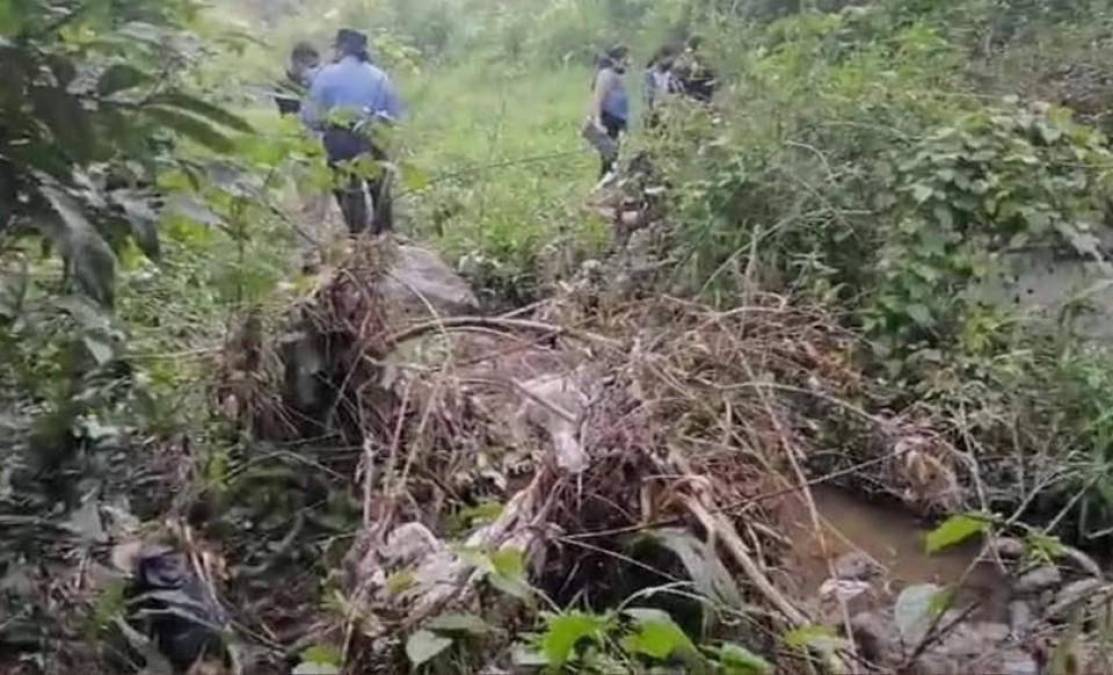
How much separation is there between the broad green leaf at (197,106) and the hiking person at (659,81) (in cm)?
410

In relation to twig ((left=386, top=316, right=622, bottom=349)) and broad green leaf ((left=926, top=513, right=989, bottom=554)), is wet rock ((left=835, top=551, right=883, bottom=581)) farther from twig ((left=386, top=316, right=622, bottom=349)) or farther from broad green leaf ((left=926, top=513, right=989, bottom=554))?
broad green leaf ((left=926, top=513, right=989, bottom=554))

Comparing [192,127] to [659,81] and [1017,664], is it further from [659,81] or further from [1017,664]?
[659,81]

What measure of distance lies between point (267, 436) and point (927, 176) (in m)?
2.28

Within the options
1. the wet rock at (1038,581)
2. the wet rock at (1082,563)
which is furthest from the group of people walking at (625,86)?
the wet rock at (1038,581)

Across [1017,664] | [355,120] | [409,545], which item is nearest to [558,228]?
[355,120]

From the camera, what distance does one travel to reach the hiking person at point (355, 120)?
3.97 meters

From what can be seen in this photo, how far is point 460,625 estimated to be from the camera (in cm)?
263

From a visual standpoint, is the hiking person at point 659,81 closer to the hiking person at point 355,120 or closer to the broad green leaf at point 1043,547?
the hiking person at point 355,120

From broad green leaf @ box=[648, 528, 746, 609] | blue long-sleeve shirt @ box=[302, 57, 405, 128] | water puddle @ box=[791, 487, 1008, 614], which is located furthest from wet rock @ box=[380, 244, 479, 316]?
broad green leaf @ box=[648, 528, 746, 609]

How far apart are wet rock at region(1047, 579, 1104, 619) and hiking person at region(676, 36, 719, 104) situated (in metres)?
3.77

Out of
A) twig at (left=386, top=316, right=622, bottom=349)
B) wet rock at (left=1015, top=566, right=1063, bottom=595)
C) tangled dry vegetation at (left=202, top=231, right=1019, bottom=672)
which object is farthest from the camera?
twig at (left=386, top=316, right=622, bottom=349)

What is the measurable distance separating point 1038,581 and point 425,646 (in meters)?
1.58

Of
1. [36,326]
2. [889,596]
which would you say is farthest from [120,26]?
[889,596]

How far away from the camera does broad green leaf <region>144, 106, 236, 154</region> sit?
7.77ft
